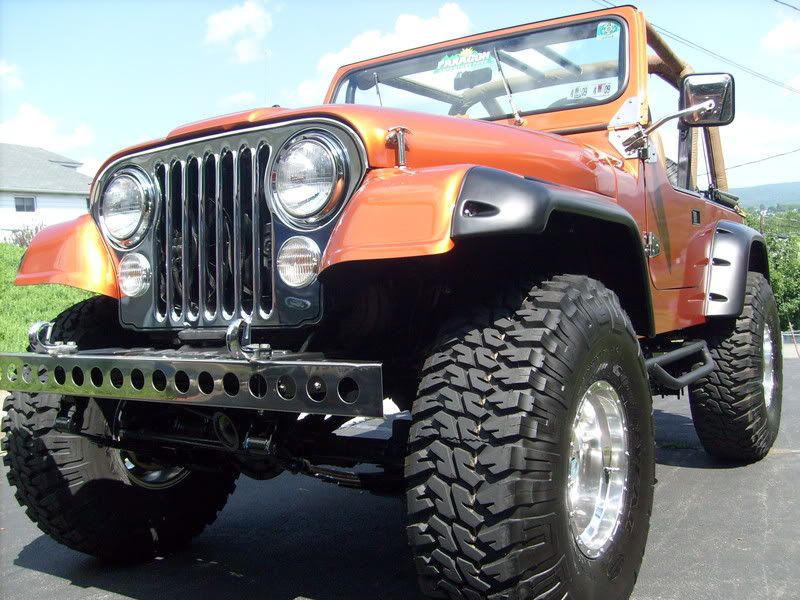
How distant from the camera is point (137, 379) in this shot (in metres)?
2.32

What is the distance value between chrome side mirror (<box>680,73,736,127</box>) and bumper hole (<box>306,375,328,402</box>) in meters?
2.35

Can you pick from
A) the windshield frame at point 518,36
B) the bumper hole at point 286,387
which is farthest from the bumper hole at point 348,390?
the windshield frame at point 518,36

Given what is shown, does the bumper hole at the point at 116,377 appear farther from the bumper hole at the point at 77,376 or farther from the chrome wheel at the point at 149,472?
the chrome wheel at the point at 149,472

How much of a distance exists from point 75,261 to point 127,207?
11.4 inches

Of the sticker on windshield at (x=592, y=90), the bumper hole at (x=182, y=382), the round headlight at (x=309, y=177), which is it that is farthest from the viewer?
the sticker on windshield at (x=592, y=90)

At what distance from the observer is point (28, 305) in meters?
11.0

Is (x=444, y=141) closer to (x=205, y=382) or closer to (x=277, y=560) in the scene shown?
(x=205, y=382)

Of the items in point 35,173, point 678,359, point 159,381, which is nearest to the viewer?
point 159,381

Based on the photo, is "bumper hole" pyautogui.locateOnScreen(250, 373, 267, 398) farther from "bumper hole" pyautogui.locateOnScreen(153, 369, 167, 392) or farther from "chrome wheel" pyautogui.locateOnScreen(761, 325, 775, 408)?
"chrome wheel" pyautogui.locateOnScreen(761, 325, 775, 408)

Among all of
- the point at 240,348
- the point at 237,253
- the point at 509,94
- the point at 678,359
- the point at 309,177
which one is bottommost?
the point at 678,359

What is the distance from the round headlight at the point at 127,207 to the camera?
2762mm

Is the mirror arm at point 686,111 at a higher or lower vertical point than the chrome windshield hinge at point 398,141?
higher

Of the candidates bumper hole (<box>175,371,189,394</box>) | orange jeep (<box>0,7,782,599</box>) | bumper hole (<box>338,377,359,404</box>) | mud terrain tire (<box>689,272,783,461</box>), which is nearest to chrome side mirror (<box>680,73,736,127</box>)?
orange jeep (<box>0,7,782,599</box>)

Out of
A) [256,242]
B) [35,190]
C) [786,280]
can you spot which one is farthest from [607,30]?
[35,190]
